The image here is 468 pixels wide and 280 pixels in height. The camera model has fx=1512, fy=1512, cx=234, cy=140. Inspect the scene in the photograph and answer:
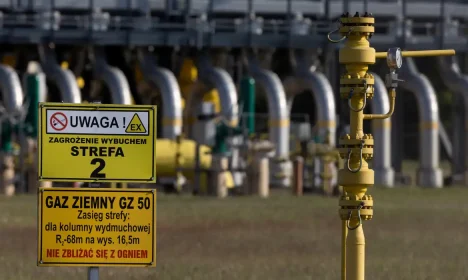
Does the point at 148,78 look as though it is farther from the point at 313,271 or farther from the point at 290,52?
the point at 313,271

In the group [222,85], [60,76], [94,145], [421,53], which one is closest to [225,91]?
[222,85]

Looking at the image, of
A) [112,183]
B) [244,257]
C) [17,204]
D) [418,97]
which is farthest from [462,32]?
[112,183]

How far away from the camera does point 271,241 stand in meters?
26.4

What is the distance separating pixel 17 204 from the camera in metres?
38.7

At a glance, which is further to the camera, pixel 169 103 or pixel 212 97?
pixel 212 97

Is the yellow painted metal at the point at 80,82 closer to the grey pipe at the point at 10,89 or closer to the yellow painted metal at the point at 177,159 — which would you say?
the grey pipe at the point at 10,89

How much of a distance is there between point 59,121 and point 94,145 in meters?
0.35

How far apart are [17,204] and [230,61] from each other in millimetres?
25112

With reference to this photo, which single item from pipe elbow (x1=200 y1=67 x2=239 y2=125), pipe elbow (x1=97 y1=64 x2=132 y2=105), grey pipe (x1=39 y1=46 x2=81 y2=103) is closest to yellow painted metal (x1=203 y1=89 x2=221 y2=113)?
pipe elbow (x1=200 y1=67 x2=239 y2=125)

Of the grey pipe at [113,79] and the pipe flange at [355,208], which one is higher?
the grey pipe at [113,79]

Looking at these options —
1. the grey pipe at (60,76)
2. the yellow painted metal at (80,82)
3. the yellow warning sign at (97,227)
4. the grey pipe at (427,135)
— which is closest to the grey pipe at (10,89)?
the grey pipe at (60,76)

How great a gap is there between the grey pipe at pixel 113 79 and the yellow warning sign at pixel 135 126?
139 feet

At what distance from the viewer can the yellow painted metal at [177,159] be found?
49.6 metres

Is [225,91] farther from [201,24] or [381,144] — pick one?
[381,144]
